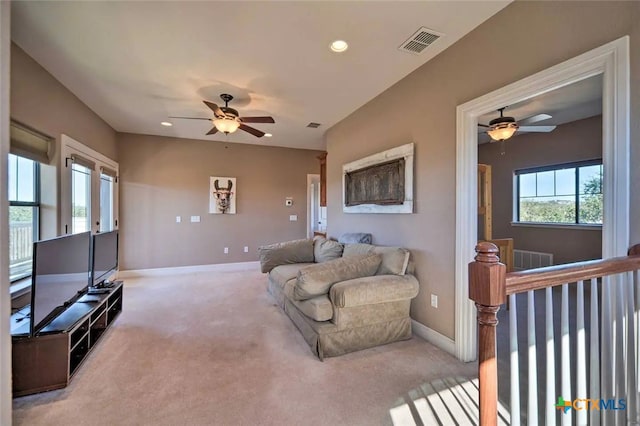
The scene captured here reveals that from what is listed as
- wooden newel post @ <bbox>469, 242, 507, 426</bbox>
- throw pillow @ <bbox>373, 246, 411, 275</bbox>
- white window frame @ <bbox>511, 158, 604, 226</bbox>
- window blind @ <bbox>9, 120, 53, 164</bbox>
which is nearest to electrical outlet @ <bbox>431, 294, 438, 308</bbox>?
throw pillow @ <bbox>373, 246, 411, 275</bbox>

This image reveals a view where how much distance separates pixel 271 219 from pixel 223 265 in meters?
1.42

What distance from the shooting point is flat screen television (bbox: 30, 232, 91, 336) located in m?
1.86

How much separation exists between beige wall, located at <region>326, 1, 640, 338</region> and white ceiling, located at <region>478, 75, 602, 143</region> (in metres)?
0.95

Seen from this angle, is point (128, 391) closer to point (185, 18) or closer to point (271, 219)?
point (185, 18)

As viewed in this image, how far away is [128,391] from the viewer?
1.91 metres

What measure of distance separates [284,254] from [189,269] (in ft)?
9.20

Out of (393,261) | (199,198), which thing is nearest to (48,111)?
(199,198)

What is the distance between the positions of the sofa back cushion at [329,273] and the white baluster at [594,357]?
1622mm

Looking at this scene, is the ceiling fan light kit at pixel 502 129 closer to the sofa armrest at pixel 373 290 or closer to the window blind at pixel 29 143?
the sofa armrest at pixel 373 290

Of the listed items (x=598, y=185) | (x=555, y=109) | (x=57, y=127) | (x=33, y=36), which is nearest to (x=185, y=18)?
(x=33, y=36)

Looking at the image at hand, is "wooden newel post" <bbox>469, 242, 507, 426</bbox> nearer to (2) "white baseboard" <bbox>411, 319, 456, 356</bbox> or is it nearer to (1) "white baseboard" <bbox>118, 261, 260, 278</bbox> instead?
(2) "white baseboard" <bbox>411, 319, 456, 356</bbox>

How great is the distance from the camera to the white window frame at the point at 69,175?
3156mm

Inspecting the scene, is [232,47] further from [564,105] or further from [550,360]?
[564,105]

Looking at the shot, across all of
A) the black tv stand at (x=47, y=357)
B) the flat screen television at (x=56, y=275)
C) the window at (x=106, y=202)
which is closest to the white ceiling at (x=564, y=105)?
the flat screen television at (x=56, y=275)
